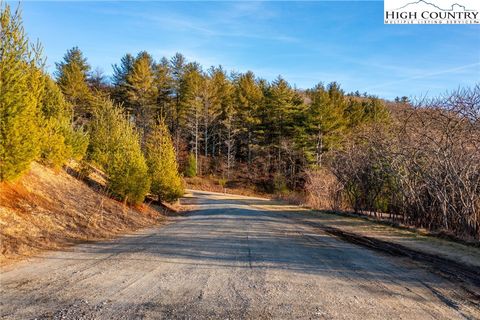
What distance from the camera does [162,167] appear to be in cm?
2388

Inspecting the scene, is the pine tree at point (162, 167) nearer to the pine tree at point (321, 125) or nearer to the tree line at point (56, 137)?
the tree line at point (56, 137)

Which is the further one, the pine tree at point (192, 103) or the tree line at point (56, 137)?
the pine tree at point (192, 103)

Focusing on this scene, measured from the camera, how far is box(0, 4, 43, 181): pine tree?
9742 millimetres

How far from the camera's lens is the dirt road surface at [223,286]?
4715 millimetres

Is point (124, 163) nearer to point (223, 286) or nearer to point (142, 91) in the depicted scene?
point (223, 286)

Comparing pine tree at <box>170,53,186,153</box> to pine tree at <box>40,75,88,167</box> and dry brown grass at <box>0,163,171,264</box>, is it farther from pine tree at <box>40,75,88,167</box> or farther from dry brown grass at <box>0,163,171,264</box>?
dry brown grass at <box>0,163,171,264</box>

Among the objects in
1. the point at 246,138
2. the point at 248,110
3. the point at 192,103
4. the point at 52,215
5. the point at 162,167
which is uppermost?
the point at 192,103

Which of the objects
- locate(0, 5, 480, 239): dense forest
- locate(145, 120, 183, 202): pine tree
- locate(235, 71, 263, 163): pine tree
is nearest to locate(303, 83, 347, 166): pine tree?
locate(0, 5, 480, 239): dense forest

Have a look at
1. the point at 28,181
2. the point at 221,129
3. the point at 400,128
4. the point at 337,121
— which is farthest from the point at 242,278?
the point at 221,129

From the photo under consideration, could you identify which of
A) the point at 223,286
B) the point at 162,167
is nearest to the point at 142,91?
the point at 162,167

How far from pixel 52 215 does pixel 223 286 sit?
Answer: 306 inches

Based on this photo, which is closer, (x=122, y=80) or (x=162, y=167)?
(x=162, y=167)

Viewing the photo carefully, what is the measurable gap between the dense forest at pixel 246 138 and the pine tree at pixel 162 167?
0.22 feet

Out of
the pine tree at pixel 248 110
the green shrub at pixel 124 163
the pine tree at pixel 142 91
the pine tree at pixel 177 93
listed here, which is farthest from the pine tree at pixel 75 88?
the green shrub at pixel 124 163
